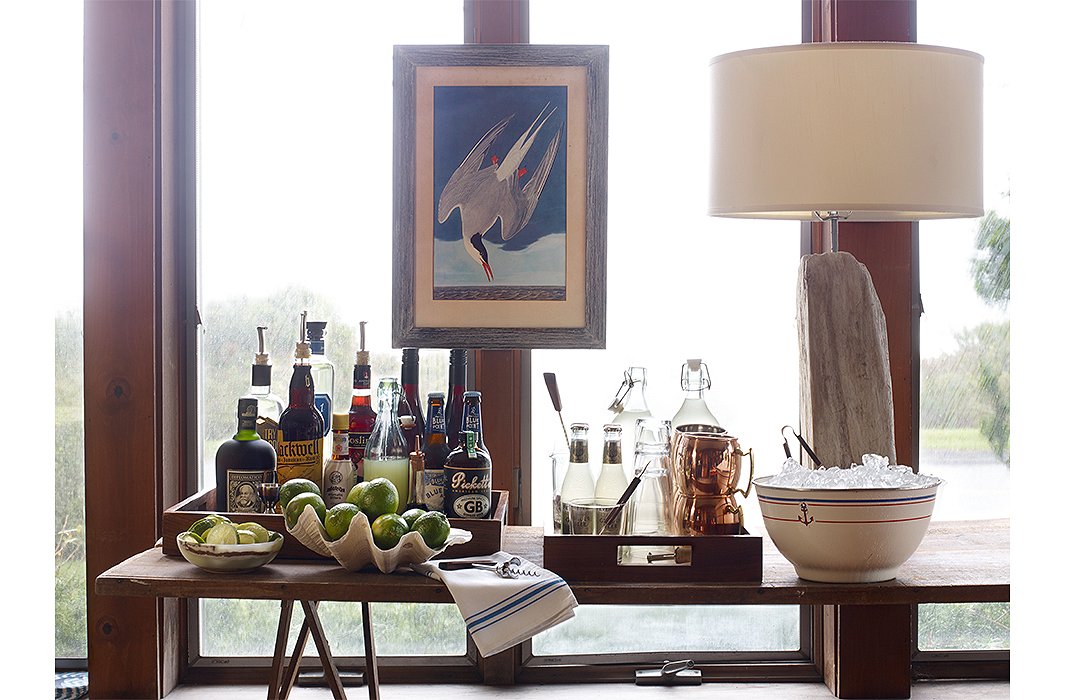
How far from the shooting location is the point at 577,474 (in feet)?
6.46

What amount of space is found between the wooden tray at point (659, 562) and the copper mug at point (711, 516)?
8cm

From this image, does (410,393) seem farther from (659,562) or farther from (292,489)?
(659,562)

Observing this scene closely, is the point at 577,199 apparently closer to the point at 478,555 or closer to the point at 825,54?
the point at 825,54

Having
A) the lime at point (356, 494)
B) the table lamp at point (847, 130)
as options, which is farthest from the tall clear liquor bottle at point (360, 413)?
the table lamp at point (847, 130)

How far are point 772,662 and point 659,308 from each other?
0.88 metres

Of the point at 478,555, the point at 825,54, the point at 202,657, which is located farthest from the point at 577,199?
the point at 202,657

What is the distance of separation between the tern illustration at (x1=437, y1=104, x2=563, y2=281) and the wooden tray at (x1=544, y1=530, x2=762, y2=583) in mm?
793

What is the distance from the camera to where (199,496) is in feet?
6.57

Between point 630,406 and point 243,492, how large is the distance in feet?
2.46

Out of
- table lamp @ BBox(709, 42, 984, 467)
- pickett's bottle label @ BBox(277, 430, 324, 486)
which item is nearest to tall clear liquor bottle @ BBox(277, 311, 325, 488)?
pickett's bottle label @ BBox(277, 430, 324, 486)

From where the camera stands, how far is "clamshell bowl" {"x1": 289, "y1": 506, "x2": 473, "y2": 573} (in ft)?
5.56

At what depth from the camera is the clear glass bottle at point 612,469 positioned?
6.36ft

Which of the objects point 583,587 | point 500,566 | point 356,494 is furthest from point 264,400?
point 583,587

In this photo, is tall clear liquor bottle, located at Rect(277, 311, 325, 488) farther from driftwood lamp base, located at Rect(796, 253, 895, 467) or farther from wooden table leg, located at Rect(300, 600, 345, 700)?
driftwood lamp base, located at Rect(796, 253, 895, 467)
